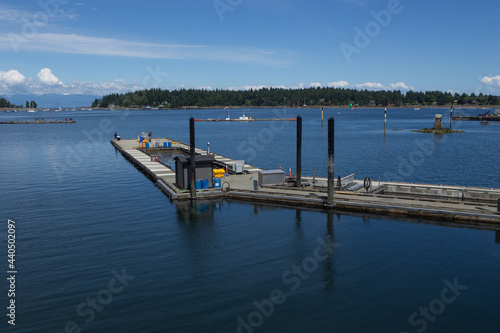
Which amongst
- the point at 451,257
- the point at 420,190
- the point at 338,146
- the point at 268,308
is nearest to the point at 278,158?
the point at 338,146

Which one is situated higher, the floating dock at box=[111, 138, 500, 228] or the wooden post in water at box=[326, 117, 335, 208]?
the wooden post in water at box=[326, 117, 335, 208]

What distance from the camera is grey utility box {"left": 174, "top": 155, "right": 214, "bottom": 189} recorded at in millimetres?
35438

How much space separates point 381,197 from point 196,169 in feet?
51.2

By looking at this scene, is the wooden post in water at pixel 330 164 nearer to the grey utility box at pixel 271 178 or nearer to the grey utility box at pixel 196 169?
the grey utility box at pixel 271 178

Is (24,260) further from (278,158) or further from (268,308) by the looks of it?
(278,158)

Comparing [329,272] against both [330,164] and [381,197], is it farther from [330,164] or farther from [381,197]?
[381,197]

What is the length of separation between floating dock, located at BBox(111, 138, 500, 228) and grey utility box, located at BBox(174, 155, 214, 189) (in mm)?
883

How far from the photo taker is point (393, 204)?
30.1 m

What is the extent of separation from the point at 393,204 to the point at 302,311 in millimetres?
15437

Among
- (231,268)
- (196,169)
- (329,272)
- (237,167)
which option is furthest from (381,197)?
(237,167)

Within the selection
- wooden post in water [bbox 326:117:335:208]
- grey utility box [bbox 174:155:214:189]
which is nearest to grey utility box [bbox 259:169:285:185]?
grey utility box [bbox 174:155:214:189]

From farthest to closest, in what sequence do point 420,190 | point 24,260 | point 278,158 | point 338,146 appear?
1. point 338,146
2. point 278,158
3. point 420,190
4. point 24,260

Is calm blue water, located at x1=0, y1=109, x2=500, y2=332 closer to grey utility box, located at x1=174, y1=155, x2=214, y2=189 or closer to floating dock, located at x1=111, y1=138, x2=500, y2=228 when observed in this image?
floating dock, located at x1=111, y1=138, x2=500, y2=228

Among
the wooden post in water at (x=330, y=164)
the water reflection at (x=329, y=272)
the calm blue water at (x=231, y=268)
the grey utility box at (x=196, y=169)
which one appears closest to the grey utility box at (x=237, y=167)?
the grey utility box at (x=196, y=169)
